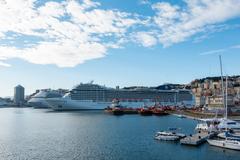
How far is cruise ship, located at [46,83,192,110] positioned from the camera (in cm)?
14738

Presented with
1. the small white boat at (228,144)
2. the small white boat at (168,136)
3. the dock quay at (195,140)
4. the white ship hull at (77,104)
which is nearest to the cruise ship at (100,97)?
the white ship hull at (77,104)

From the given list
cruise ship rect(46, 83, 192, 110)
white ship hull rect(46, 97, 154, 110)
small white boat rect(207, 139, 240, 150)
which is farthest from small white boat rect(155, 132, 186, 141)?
cruise ship rect(46, 83, 192, 110)

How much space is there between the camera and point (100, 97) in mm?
150875

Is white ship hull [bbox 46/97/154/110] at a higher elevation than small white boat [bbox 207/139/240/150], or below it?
higher

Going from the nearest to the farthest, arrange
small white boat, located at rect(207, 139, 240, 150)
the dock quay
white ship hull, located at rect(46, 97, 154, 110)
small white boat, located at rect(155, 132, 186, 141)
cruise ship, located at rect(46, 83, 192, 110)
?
small white boat, located at rect(207, 139, 240, 150), the dock quay, small white boat, located at rect(155, 132, 186, 141), white ship hull, located at rect(46, 97, 154, 110), cruise ship, located at rect(46, 83, 192, 110)

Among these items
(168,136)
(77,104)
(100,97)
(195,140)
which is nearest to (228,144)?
(195,140)

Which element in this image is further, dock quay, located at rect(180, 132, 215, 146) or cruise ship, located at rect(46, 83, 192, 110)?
cruise ship, located at rect(46, 83, 192, 110)

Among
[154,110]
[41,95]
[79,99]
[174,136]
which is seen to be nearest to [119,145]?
[174,136]

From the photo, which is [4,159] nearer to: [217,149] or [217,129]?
[217,149]

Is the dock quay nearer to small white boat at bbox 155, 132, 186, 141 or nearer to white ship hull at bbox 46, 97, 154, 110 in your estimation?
small white boat at bbox 155, 132, 186, 141

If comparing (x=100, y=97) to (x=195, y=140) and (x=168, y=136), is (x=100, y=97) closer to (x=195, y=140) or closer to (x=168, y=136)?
(x=168, y=136)

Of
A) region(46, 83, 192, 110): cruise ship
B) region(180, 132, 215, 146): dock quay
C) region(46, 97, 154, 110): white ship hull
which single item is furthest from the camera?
region(46, 83, 192, 110): cruise ship

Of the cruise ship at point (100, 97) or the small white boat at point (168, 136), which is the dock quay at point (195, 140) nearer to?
the small white boat at point (168, 136)

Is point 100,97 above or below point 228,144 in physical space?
above
